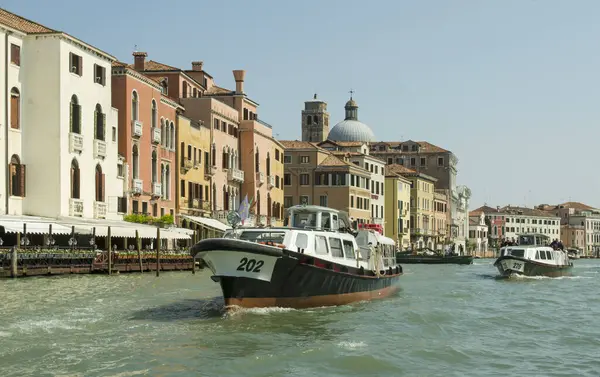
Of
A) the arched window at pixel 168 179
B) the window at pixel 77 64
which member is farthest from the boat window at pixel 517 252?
the window at pixel 77 64

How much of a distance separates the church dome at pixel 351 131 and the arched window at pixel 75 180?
77.5 metres

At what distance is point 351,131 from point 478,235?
131 feet

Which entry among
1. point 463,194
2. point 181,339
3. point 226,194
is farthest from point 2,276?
point 463,194

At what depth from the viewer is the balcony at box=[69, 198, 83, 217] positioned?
39656mm

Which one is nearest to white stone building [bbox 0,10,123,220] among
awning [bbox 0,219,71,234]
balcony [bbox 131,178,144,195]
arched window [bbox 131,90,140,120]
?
awning [bbox 0,219,71,234]

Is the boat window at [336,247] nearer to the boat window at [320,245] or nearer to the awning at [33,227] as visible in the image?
the boat window at [320,245]

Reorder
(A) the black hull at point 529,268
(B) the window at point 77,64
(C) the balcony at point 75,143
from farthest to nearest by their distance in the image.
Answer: (A) the black hull at point 529,268
(B) the window at point 77,64
(C) the balcony at point 75,143

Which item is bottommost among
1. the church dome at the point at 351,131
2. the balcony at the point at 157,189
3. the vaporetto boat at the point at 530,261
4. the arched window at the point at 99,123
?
the vaporetto boat at the point at 530,261

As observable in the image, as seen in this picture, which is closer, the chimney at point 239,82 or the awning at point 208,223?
the awning at point 208,223

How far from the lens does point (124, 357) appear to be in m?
16.0

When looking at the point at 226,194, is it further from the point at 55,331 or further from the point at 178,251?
the point at 55,331

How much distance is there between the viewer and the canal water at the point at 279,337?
15.7 m

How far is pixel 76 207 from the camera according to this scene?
40.1 m

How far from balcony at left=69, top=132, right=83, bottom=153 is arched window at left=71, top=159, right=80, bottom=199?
472 mm
